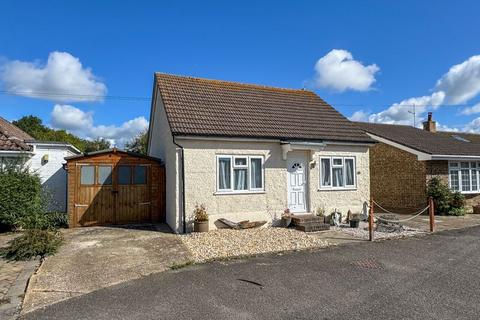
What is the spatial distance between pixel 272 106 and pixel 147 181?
626 centimetres

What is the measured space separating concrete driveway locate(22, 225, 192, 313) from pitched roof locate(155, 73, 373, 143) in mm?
3621

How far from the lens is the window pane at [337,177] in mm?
13539

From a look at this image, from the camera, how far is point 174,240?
32.7 ft

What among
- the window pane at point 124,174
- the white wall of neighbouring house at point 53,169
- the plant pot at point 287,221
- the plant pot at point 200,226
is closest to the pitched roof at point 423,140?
the plant pot at point 287,221

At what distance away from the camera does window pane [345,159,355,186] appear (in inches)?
542

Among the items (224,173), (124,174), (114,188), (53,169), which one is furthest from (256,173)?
(53,169)

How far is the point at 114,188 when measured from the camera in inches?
500

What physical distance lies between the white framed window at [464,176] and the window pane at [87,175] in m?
17.6

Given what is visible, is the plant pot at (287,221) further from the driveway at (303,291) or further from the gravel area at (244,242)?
the driveway at (303,291)

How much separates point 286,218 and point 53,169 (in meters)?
10.0

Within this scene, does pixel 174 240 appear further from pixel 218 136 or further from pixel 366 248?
pixel 366 248

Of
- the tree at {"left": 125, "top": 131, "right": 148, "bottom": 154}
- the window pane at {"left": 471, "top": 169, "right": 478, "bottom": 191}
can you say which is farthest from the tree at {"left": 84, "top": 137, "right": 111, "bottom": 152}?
the window pane at {"left": 471, "top": 169, "right": 478, "bottom": 191}

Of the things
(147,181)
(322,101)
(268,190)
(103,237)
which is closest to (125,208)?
(147,181)

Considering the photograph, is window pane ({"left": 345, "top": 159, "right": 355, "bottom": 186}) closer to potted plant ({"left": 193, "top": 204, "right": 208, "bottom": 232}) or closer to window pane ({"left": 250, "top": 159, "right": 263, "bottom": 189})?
window pane ({"left": 250, "top": 159, "right": 263, "bottom": 189})
